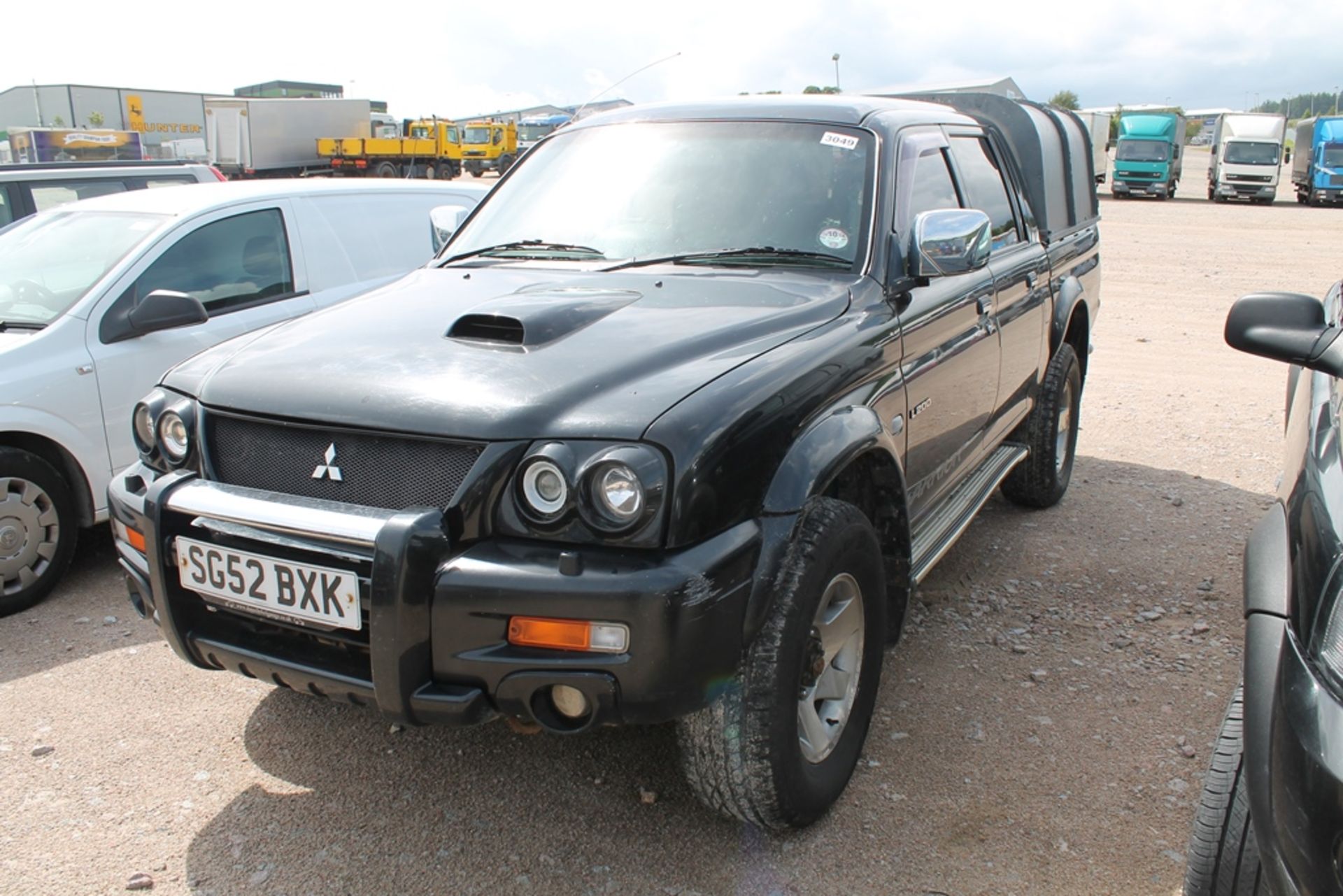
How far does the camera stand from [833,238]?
Result: 11.1 ft

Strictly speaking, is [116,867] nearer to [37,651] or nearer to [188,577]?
[188,577]

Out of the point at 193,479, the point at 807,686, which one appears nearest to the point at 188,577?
the point at 193,479

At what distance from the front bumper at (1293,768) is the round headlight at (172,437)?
98.9 inches

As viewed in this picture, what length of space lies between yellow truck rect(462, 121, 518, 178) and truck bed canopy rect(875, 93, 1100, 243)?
1619 inches

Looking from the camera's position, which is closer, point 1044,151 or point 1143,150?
point 1044,151

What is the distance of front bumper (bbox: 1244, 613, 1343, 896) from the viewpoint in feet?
5.23

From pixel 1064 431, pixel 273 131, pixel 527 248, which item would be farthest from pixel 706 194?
pixel 273 131

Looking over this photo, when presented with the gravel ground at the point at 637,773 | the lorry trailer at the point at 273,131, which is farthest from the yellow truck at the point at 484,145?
the gravel ground at the point at 637,773

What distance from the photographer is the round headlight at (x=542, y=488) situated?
233 centimetres

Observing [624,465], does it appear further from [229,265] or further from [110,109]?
[110,109]

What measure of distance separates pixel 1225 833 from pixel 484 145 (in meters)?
45.9

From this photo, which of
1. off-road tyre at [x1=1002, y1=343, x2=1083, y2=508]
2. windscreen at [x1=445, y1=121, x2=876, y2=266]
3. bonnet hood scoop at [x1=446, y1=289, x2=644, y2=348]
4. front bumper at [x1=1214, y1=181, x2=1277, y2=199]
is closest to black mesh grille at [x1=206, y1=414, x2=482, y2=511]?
bonnet hood scoop at [x1=446, y1=289, x2=644, y2=348]

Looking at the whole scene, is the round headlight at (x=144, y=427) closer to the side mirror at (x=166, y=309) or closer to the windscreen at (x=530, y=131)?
the side mirror at (x=166, y=309)

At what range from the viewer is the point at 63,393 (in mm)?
4449
